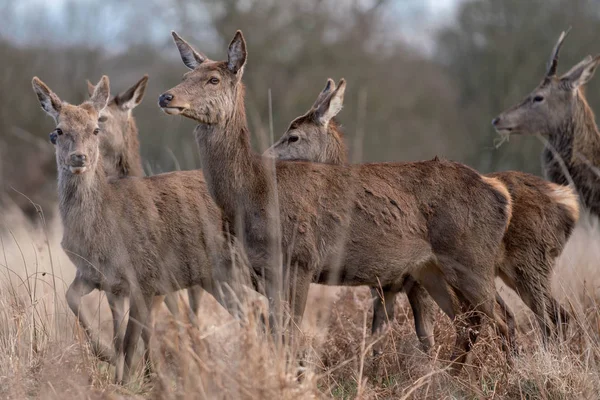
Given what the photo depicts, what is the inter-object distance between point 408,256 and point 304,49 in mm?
17113

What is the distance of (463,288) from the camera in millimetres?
6809

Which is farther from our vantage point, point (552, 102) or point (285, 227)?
point (552, 102)

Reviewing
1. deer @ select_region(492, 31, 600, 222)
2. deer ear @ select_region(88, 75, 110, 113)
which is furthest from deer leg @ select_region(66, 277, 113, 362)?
deer @ select_region(492, 31, 600, 222)

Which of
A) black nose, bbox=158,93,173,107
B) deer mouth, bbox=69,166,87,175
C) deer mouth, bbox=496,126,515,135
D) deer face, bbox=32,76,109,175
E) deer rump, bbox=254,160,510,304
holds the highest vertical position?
black nose, bbox=158,93,173,107

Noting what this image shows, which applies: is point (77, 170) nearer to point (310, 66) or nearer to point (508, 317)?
point (508, 317)

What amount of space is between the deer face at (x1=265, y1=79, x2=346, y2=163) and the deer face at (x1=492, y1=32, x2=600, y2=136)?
10.5 feet

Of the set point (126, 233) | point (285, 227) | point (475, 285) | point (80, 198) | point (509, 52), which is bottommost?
point (475, 285)

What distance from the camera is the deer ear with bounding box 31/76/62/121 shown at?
7.62m

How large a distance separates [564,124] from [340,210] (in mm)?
4801

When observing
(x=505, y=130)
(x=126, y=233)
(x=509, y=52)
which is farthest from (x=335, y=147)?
(x=509, y=52)

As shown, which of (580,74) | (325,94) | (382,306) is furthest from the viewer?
(580,74)

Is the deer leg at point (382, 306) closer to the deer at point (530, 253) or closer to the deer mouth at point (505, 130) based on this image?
the deer at point (530, 253)

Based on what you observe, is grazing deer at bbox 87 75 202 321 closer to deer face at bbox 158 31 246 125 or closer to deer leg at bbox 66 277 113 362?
deer leg at bbox 66 277 113 362

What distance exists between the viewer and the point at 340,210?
22.1ft
